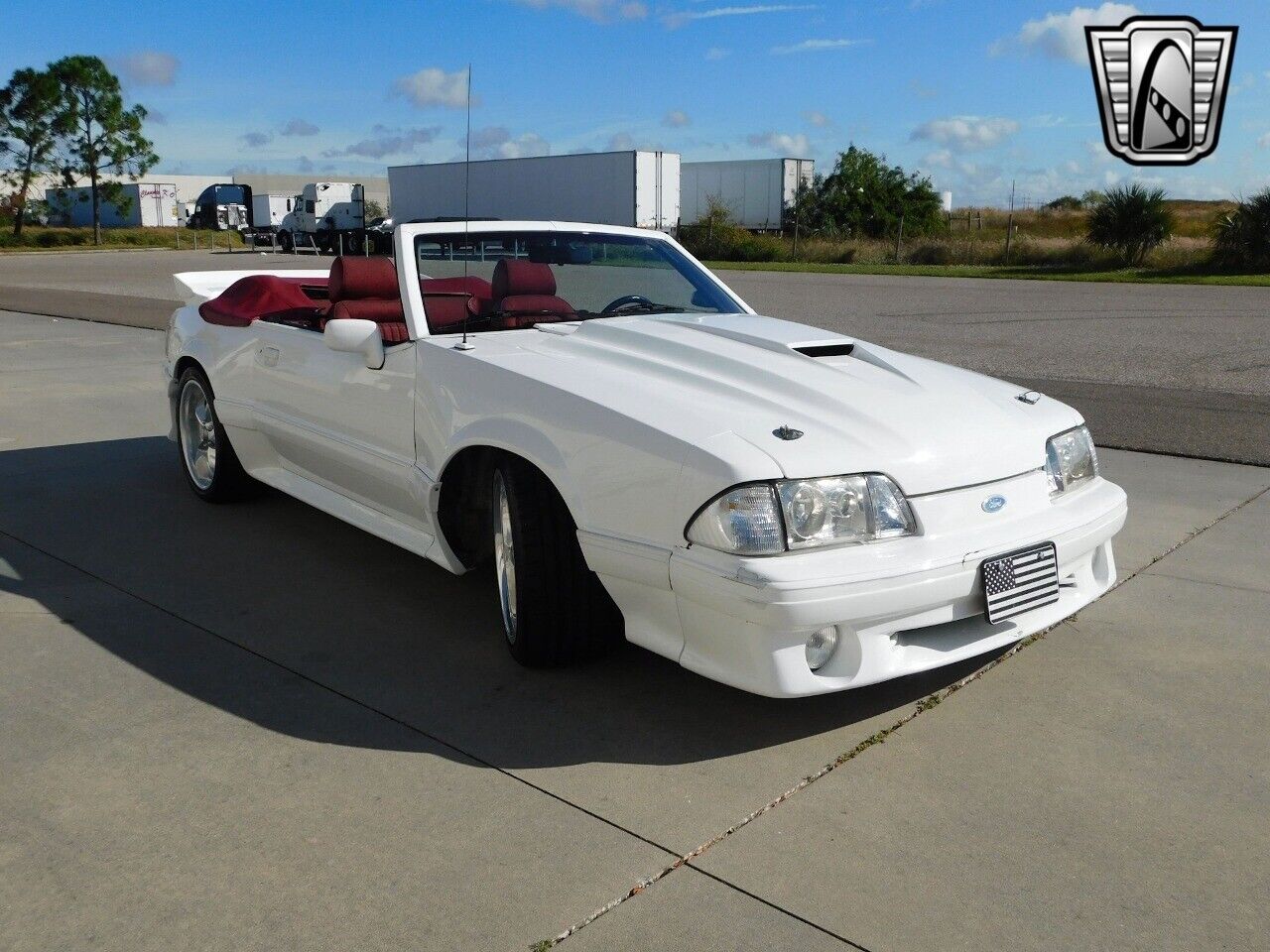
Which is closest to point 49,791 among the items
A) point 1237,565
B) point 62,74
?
point 1237,565

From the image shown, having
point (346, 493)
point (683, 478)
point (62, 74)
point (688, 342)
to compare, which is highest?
point (62, 74)

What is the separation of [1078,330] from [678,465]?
1273 cm

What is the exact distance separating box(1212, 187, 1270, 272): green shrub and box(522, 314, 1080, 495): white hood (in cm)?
2668

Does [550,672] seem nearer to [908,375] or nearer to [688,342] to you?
[688,342]

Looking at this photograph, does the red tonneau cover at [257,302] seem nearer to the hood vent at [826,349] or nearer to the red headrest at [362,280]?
the red headrest at [362,280]

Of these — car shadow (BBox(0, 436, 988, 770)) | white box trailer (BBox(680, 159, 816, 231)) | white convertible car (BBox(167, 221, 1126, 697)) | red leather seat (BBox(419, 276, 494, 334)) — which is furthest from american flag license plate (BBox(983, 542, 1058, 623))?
white box trailer (BBox(680, 159, 816, 231))

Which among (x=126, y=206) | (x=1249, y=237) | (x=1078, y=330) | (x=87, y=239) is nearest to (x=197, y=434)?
(x=1078, y=330)

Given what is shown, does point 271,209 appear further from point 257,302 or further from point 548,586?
point 548,586

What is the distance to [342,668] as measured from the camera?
389cm

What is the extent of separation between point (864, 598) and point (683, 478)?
1.81 feet

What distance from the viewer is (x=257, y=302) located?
5.59 m

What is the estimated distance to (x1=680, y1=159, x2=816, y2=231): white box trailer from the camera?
141 ft

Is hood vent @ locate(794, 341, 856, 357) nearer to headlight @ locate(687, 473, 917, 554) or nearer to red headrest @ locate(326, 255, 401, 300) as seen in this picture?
headlight @ locate(687, 473, 917, 554)

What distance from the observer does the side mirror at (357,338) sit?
14.0ft
